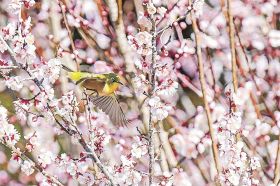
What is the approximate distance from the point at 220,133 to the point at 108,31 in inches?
77.9

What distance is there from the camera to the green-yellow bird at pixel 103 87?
219cm

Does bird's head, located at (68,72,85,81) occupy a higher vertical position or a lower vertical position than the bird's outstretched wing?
higher

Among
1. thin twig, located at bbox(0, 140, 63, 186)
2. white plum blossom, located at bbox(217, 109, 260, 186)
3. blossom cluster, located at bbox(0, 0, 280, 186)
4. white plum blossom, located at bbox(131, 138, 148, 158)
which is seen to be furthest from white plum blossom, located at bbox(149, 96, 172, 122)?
thin twig, located at bbox(0, 140, 63, 186)

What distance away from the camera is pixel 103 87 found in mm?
2205

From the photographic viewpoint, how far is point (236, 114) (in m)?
2.04

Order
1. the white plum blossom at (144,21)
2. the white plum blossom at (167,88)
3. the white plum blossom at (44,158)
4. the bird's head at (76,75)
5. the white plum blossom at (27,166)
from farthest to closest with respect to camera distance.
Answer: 1. the bird's head at (76,75)
2. the white plum blossom at (44,158)
3. the white plum blossom at (27,166)
4. the white plum blossom at (167,88)
5. the white plum blossom at (144,21)

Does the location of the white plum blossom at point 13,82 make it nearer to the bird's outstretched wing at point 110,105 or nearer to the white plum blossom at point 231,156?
the bird's outstretched wing at point 110,105

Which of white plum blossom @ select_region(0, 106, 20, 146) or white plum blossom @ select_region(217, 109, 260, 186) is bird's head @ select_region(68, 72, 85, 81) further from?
white plum blossom @ select_region(217, 109, 260, 186)

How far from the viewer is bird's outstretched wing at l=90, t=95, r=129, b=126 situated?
2320 mm

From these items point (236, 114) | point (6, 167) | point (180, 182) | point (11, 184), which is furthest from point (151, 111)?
point (6, 167)

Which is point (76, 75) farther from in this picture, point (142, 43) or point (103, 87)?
point (142, 43)

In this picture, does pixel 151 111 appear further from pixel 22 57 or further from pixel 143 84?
pixel 22 57

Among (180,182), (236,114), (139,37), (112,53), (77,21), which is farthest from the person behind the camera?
(112,53)

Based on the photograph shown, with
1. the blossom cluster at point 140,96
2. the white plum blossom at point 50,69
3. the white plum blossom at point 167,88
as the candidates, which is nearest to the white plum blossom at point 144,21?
the blossom cluster at point 140,96
